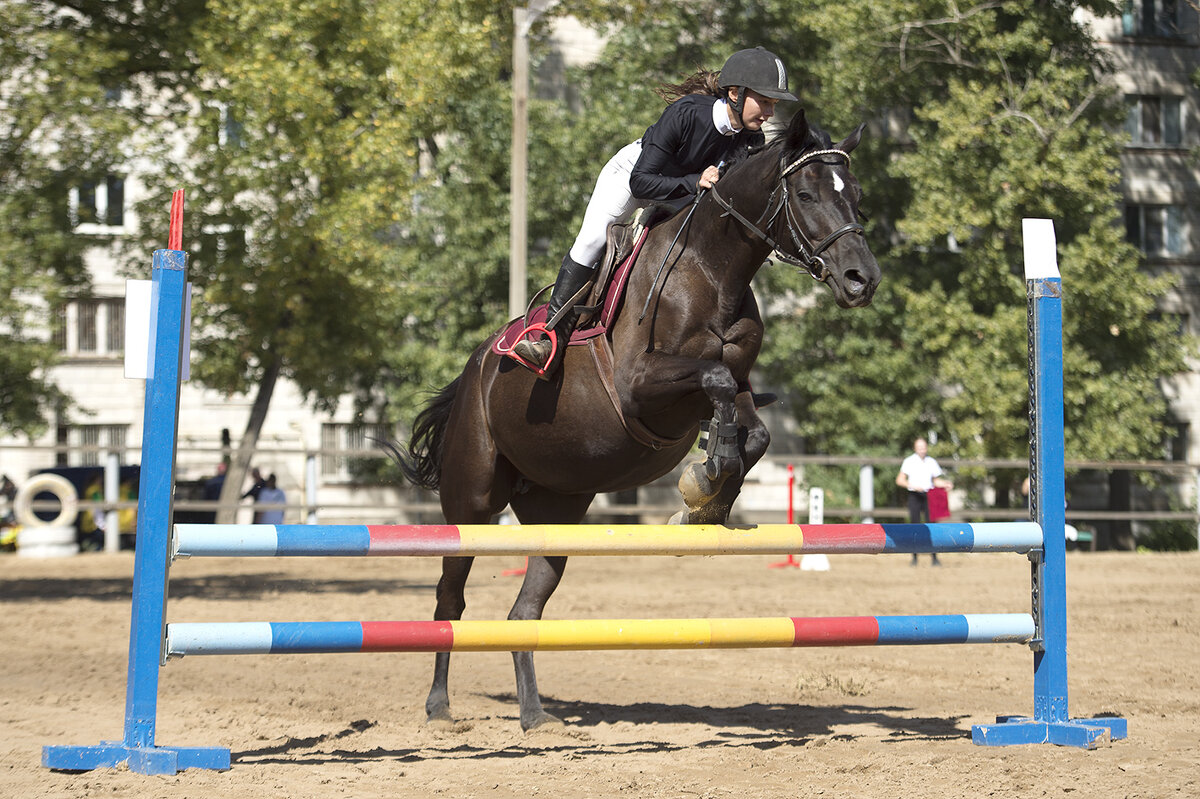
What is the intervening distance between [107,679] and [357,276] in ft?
31.5

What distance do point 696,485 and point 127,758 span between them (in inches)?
97.8

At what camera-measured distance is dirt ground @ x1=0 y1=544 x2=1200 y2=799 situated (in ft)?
15.5

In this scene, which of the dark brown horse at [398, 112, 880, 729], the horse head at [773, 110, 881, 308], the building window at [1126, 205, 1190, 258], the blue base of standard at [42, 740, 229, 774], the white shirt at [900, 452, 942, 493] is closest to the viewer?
the horse head at [773, 110, 881, 308]

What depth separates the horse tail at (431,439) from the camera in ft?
23.0

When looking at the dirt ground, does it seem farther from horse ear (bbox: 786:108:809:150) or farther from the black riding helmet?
the black riding helmet

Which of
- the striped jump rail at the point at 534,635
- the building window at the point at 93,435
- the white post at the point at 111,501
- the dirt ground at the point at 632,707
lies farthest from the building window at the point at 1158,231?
the striped jump rail at the point at 534,635

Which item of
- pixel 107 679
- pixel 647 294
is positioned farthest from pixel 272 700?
pixel 647 294

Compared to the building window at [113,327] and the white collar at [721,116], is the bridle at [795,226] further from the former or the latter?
the building window at [113,327]

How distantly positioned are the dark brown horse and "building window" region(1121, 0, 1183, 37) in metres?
29.7

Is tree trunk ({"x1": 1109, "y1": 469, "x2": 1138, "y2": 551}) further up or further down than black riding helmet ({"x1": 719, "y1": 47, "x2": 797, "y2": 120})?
further down

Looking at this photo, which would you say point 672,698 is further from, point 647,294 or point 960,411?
point 960,411

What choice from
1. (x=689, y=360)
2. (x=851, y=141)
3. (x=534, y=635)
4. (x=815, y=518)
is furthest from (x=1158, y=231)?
(x=534, y=635)

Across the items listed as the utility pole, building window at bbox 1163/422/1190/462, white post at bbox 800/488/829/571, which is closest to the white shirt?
white post at bbox 800/488/829/571

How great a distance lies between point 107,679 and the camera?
774 centimetres
